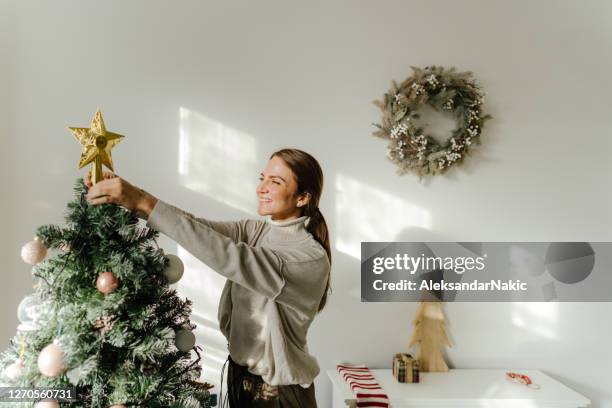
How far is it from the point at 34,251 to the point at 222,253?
414 millimetres

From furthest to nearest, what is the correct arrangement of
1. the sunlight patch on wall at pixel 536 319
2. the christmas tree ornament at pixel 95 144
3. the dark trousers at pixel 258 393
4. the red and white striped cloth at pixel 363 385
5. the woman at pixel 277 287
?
the sunlight patch on wall at pixel 536 319
the red and white striped cloth at pixel 363 385
the dark trousers at pixel 258 393
the woman at pixel 277 287
the christmas tree ornament at pixel 95 144

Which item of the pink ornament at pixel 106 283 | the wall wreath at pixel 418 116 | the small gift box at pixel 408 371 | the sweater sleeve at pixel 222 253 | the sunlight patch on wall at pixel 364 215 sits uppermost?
the wall wreath at pixel 418 116

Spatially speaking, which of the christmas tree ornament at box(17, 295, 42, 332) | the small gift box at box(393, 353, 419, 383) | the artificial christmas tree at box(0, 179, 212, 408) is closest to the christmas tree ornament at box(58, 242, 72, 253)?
the artificial christmas tree at box(0, 179, 212, 408)

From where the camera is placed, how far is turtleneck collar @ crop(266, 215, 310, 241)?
1479 millimetres

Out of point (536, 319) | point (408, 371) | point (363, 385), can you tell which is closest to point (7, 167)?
point (363, 385)

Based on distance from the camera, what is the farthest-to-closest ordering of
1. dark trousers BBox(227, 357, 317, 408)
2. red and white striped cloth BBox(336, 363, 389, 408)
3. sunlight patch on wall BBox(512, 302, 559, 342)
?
sunlight patch on wall BBox(512, 302, 559, 342) < red and white striped cloth BBox(336, 363, 389, 408) < dark trousers BBox(227, 357, 317, 408)

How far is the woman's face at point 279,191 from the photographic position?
4.82 ft

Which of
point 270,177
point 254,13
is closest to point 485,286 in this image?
point 270,177

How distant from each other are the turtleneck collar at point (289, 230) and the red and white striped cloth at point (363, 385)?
946mm

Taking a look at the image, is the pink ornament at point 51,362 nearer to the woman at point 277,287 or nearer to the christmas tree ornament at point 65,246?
the christmas tree ornament at point 65,246

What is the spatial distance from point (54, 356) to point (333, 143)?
177cm

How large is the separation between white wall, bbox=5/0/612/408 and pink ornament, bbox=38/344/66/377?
1.42m

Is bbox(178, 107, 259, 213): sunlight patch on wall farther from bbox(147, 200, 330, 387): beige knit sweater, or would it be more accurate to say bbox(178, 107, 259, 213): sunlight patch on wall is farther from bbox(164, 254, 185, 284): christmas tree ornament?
bbox(164, 254, 185, 284): christmas tree ornament

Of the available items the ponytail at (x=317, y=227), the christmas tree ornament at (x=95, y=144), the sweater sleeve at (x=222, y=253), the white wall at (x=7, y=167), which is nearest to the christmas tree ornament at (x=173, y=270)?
the sweater sleeve at (x=222, y=253)
